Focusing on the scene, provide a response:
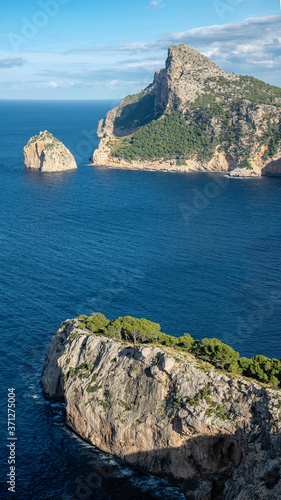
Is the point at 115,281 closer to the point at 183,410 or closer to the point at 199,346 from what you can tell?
the point at 199,346

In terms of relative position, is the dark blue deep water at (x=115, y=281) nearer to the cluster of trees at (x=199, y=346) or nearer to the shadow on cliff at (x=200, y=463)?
the shadow on cliff at (x=200, y=463)

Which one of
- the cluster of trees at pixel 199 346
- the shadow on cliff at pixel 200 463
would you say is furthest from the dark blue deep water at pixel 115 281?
→ the cluster of trees at pixel 199 346

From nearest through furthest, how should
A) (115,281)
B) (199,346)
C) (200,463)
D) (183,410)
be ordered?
1. (200,463)
2. (183,410)
3. (199,346)
4. (115,281)

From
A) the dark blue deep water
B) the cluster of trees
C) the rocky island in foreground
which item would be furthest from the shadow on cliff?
the cluster of trees

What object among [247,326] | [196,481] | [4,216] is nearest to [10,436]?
[196,481]

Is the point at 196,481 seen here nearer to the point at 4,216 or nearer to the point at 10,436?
the point at 10,436

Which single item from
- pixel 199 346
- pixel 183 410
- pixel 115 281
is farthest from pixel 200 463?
pixel 115 281
